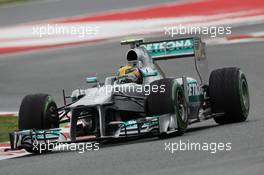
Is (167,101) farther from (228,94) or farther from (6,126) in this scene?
(6,126)

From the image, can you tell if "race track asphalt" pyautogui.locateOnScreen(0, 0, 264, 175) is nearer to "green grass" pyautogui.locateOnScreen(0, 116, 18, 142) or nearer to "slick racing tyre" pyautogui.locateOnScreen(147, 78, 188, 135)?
"slick racing tyre" pyautogui.locateOnScreen(147, 78, 188, 135)

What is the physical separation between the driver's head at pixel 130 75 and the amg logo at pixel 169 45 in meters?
1.22

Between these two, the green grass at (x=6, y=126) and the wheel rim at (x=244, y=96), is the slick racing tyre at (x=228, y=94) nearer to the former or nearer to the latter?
the wheel rim at (x=244, y=96)

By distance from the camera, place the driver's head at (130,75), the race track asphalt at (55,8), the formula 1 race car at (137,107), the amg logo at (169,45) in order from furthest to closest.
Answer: the race track asphalt at (55,8), the amg logo at (169,45), the driver's head at (130,75), the formula 1 race car at (137,107)

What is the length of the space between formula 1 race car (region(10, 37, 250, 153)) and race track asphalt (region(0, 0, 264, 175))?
22 centimetres

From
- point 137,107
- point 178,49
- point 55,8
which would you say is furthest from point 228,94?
point 55,8

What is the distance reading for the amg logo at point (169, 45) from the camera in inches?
616

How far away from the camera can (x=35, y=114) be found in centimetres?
1377

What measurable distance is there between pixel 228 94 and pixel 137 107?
1.64 meters

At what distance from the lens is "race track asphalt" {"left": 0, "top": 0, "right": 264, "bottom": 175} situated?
10617 mm

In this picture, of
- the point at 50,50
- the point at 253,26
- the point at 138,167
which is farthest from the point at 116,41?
the point at 138,167

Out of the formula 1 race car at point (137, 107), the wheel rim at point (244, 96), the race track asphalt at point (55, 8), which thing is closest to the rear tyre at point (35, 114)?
the formula 1 race car at point (137, 107)

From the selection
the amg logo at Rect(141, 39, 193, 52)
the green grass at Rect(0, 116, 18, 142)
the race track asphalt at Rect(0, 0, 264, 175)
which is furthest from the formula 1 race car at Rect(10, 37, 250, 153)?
the green grass at Rect(0, 116, 18, 142)

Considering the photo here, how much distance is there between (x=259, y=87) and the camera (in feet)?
64.1
